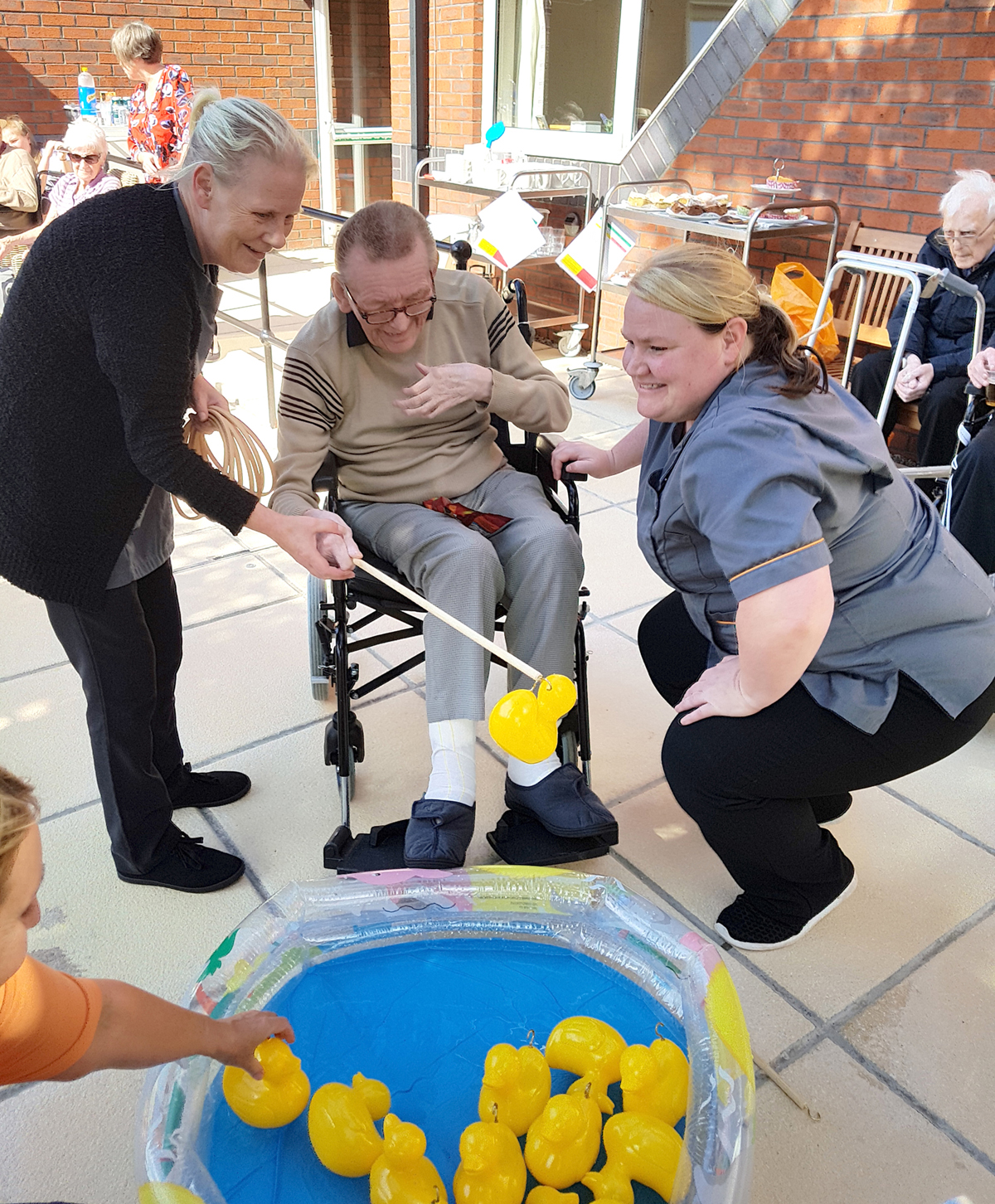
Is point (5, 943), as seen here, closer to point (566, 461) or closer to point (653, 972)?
point (653, 972)

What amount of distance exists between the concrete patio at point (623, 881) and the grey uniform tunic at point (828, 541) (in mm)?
540

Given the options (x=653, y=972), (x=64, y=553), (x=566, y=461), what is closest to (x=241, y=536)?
(x=566, y=461)

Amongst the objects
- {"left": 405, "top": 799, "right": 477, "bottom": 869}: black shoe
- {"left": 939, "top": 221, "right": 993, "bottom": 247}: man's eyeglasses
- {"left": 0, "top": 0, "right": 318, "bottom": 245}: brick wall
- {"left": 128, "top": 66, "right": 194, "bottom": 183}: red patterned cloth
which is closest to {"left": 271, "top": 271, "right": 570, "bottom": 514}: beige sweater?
{"left": 405, "top": 799, "right": 477, "bottom": 869}: black shoe

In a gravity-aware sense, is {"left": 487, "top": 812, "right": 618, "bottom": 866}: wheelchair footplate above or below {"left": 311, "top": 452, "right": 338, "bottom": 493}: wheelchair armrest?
below

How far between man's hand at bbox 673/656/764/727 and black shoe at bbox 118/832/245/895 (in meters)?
0.98

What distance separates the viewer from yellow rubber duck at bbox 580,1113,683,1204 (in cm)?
128

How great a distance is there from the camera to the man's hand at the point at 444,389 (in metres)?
2.04

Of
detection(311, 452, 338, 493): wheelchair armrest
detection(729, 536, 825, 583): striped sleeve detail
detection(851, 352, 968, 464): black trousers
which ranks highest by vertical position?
detection(729, 536, 825, 583): striped sleeve detail

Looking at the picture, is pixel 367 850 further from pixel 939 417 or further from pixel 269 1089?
pixel 939 417

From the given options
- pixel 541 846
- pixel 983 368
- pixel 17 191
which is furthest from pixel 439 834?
pixel 17 191

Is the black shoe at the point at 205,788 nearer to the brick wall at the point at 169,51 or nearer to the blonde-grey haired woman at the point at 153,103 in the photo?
the blonde-grey haired woman at the point at 153,103

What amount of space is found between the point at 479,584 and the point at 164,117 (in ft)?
13.5

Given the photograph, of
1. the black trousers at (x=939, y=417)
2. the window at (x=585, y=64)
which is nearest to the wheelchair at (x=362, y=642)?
the black trousers at (x=939, y=417)

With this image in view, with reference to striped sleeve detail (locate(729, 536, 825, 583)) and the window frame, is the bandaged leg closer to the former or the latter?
striped sleeve detail (locate(729, 536, 825, 583))
